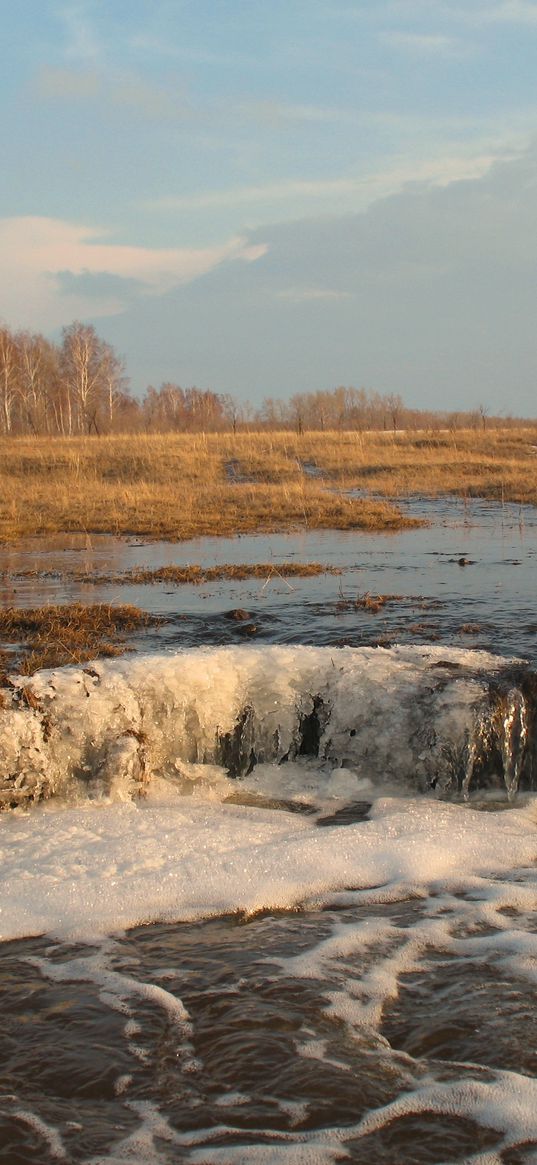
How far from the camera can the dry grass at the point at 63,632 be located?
29.3ft

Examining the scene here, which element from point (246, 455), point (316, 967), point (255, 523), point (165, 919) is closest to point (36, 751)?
point (165, 919)

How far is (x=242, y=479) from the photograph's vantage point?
31.0m

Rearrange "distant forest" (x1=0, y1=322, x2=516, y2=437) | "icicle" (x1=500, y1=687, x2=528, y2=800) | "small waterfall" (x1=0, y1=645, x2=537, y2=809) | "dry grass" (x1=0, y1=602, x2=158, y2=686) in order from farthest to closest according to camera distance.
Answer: "distant forest" (x1=0, y1=322, x2=516, y2=437) → "dry grass" (x1=0, y1=602, x2=158, y2=686) → "icicle" (x1=500, y1=687, x2=528, y2=800) → "small waterfall" (x1=0, y1=645, x2=537, y2=809)

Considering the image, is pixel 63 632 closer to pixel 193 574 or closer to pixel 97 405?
pixel 193 574

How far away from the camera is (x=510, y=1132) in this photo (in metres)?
3.50

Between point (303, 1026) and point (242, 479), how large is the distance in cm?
2731

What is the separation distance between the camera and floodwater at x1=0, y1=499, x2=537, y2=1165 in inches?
137

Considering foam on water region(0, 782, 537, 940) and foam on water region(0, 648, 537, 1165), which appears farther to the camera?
foam on water region(0, 782, 537, 940)

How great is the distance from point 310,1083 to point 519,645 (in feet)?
19.8

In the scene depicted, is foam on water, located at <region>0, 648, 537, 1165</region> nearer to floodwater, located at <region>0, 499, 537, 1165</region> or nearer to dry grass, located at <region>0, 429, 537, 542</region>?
floodwater, located at <region>0, 499, 537, 1165</region>

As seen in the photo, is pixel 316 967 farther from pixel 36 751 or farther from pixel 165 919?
pixel 36 751

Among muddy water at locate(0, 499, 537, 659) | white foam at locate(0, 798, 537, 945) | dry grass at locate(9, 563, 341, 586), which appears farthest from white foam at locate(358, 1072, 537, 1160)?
dry grass at locate(9, 563, 341, 586)

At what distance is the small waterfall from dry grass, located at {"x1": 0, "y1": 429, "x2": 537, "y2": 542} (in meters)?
11.0

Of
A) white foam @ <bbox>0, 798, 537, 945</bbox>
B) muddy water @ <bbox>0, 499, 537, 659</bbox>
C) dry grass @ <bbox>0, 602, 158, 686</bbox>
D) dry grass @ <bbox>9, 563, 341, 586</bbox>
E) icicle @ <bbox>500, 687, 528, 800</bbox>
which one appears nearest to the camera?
white foam @ <bbox>0, 798, 537, 945</bbox>
